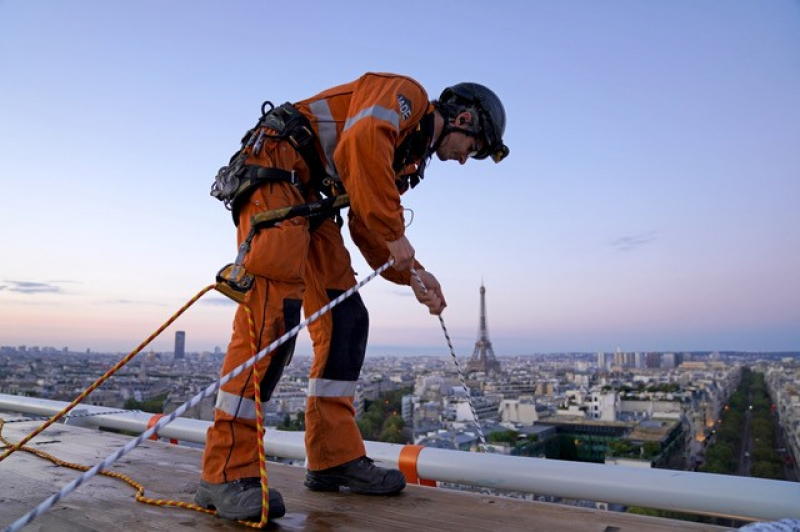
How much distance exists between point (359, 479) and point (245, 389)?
0.60 metres

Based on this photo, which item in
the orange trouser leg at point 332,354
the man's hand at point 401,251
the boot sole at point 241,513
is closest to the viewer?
the boot sole at point 241,513

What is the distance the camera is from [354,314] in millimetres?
2076

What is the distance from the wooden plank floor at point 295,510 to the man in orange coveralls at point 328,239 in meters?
0.10

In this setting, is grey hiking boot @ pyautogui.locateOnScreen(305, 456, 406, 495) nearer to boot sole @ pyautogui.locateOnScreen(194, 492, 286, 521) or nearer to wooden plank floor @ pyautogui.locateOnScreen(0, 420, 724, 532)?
wooden plank floor @ pyautogui.locateOnScreen(0, 420, 724, 532)

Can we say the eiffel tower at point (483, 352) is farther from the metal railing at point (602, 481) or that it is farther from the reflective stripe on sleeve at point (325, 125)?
the reflective stripe on sleeve at point (325, 125)

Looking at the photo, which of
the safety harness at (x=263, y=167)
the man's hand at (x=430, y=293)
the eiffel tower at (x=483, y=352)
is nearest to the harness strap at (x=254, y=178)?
the safety harness at (x=263, y=167)

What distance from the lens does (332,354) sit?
204 cm

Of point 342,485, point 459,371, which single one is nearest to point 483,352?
point 459,371

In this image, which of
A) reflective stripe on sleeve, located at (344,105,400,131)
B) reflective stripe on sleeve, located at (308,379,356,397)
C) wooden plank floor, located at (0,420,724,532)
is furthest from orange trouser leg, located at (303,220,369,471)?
reflective stripe on sleeve, located at (344,105,400,131)

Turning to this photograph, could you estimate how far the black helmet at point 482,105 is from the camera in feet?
6.85

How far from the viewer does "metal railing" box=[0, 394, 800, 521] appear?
166 cm

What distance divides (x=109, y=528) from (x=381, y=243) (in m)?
1.37

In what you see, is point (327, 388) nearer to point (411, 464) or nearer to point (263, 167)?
point (411, 464)

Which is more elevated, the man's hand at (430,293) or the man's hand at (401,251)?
the man's hand at (401,251)
